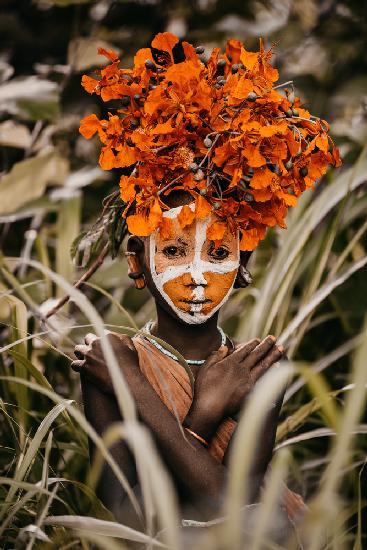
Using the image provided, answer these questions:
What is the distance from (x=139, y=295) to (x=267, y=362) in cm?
104

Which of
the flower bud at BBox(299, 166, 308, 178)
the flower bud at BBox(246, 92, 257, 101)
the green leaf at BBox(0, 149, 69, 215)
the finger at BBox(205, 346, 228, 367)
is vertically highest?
the flower bud at BBox(246, 92, 257, 101)

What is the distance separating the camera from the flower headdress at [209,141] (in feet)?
3.78

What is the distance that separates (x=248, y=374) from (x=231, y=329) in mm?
844

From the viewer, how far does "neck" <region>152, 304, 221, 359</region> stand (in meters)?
1.22

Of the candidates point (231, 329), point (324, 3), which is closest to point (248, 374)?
point (231, 329)

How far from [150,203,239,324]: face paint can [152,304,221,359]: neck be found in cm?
3

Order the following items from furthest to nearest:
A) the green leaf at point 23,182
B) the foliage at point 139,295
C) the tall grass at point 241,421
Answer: the green leaf at point 23,182
the foliage at point 139,295
the tall grass at point 241,421

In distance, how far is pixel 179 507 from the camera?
1139 millimetres

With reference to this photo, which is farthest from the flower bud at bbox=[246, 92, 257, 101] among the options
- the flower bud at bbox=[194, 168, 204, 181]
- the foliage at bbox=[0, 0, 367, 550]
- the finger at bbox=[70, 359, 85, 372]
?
the finger at bbox=[70, 359, 85, 372]

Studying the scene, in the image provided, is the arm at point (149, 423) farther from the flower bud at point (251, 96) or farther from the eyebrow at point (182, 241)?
the flower bud at point (251, 96)

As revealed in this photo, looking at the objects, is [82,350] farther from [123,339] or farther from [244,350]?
[244,350]

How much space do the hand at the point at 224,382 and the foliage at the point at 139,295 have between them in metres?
0.06

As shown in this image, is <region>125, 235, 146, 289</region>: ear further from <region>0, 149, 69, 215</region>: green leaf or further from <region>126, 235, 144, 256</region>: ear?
<region>0, 149, 69, 215</region>: green leaf

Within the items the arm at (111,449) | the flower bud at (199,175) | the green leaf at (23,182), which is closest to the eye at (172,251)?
the flower bud at (199,175)
